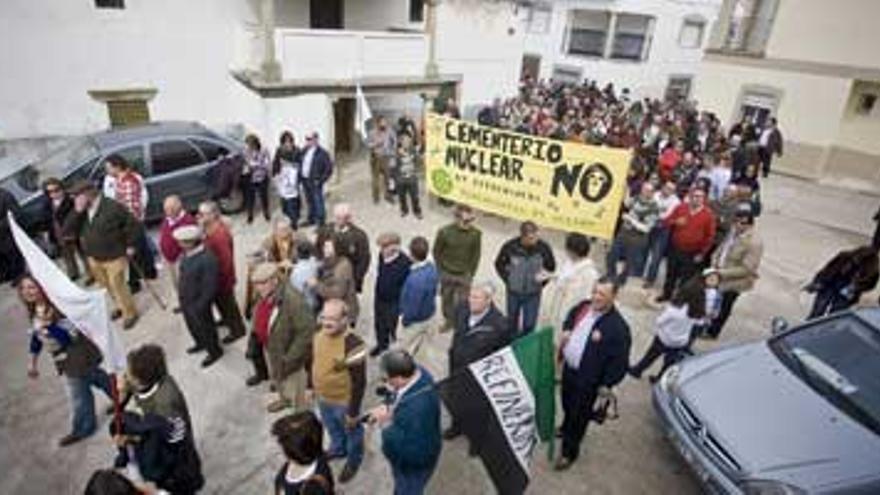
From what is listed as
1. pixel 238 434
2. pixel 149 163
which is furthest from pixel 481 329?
pixel 149 163

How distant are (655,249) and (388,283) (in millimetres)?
4494

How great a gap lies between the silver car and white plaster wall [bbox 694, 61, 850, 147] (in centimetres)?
1288

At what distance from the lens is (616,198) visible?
6.71 meters

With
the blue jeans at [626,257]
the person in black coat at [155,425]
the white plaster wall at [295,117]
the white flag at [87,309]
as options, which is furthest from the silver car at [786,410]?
the white plaster wall at [295,117]

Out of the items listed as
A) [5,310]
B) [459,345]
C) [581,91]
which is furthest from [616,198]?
[581,91]

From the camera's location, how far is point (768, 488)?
3994mm

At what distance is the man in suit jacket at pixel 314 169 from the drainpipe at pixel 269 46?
3.33 metres

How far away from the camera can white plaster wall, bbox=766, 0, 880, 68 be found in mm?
14594

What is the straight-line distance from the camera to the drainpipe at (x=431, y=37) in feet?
47.6

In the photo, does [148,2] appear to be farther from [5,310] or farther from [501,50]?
[501,50]

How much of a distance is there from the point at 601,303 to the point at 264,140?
10144 mm

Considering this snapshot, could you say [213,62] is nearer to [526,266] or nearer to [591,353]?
[526,266]

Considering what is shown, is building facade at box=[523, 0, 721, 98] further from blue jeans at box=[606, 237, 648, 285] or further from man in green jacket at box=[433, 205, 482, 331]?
man in green jacket at box=[433, 205, 482, 331]

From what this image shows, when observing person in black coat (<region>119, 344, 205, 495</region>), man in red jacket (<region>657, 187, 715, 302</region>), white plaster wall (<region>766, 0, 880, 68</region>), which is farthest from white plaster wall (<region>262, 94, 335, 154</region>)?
white plaster wall (<region>766, 0, 880, 68</region>)
